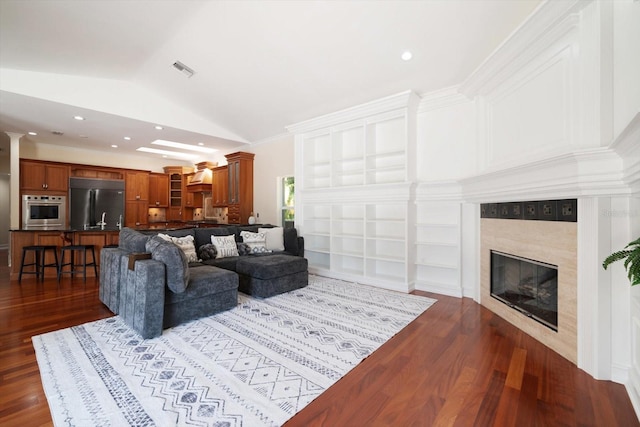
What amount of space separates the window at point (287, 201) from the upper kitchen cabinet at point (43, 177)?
5533mm

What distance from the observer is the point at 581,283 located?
6.85ft

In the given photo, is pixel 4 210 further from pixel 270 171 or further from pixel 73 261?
pixel 270 171

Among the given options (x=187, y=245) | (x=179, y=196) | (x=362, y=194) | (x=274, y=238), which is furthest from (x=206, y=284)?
(x=179, y=196)

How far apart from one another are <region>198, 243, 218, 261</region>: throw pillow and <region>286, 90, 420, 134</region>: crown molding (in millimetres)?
2747

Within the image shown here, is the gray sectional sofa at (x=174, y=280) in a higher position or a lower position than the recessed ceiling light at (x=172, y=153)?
lower


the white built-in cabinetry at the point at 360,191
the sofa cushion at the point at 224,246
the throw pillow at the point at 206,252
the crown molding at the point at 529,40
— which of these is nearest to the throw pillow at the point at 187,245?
the throw pillow at the point at 206,252

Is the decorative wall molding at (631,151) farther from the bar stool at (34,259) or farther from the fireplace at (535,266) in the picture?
the bar stool at (34,259)

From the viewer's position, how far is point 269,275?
12.1 ft

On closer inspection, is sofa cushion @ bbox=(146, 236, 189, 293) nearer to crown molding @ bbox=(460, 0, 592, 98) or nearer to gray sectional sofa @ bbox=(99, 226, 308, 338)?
gray sectional sofa @ bbox=(99, 226, 308, 338)

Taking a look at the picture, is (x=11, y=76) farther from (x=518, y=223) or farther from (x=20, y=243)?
(x=518, y=223)

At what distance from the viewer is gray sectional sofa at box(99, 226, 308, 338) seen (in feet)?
8.39

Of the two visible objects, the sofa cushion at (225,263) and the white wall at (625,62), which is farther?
the sofa cushion at (225,263)

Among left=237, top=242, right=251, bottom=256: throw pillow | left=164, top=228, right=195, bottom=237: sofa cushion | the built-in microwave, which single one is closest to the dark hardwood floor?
left=164, top=228, right=195, bottom=237: sofa cushion

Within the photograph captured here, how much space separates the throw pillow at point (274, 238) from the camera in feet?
16.0
